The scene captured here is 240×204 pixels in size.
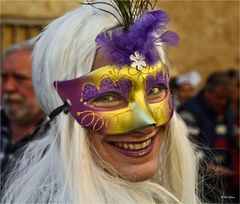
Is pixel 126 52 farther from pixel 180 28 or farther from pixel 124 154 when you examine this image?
pixel 180 28

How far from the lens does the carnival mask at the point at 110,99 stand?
1.83 meters

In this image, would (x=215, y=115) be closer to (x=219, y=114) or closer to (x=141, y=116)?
(x=219, y=114)

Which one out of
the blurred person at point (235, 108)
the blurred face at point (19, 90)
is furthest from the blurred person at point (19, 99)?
the blurred person at point (235, 108)

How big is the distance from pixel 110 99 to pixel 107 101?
0.01 meters

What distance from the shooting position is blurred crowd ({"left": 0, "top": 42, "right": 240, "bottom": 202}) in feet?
9.59

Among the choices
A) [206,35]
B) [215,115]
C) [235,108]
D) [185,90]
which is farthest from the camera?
[206,35]

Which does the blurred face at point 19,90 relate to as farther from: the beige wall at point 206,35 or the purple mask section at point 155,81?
the beige wall at point 206,35

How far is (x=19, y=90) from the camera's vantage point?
3.77m

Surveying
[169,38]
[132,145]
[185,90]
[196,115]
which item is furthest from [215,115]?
[132,145]

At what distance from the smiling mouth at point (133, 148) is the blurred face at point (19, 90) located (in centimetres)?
193

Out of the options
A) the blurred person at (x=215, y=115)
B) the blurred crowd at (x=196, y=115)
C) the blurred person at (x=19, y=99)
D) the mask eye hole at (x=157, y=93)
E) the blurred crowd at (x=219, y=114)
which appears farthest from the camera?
the blurred person at (x=215, y=115)

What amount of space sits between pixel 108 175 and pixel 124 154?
0.10 m

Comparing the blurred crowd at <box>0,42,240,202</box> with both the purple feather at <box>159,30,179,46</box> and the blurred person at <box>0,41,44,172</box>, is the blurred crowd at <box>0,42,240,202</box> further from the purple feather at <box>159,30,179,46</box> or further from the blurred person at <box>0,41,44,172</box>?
the purple feather at <box>159,30,179,46</box>

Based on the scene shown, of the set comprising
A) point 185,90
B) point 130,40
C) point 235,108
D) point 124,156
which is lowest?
point 235,108
